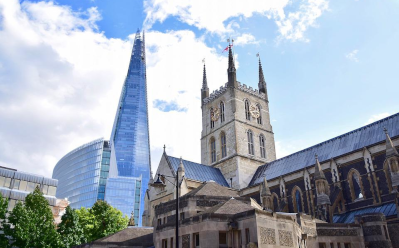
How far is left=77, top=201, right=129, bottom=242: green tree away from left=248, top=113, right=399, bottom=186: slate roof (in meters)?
21.0

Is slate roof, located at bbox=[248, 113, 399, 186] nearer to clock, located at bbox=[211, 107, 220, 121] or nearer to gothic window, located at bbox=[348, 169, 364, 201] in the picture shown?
gothic window, located at bbox=[348, 169, 364, 201]

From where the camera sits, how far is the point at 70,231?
43031mm

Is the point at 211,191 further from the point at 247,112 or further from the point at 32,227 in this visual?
the point at 247,112

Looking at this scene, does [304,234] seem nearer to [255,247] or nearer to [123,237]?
[255,247]

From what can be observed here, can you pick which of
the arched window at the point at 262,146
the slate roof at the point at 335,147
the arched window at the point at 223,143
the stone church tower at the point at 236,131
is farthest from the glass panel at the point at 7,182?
the arched window at the point at 262,146

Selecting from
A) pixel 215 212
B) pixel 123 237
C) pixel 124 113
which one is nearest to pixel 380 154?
pixel 215 212

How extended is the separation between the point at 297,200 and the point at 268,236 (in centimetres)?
2494

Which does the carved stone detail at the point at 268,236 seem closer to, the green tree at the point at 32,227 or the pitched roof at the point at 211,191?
the pitched roof at the point at 211,191

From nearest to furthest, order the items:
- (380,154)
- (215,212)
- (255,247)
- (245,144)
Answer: (255,247) → (215,212) → (380,154) → (245,144)

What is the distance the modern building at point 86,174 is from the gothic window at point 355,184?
10930 cm

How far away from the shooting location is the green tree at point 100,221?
159 feet

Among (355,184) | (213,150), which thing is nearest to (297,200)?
(355,184)

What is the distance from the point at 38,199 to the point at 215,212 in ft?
92.5

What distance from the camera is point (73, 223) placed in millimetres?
43875
